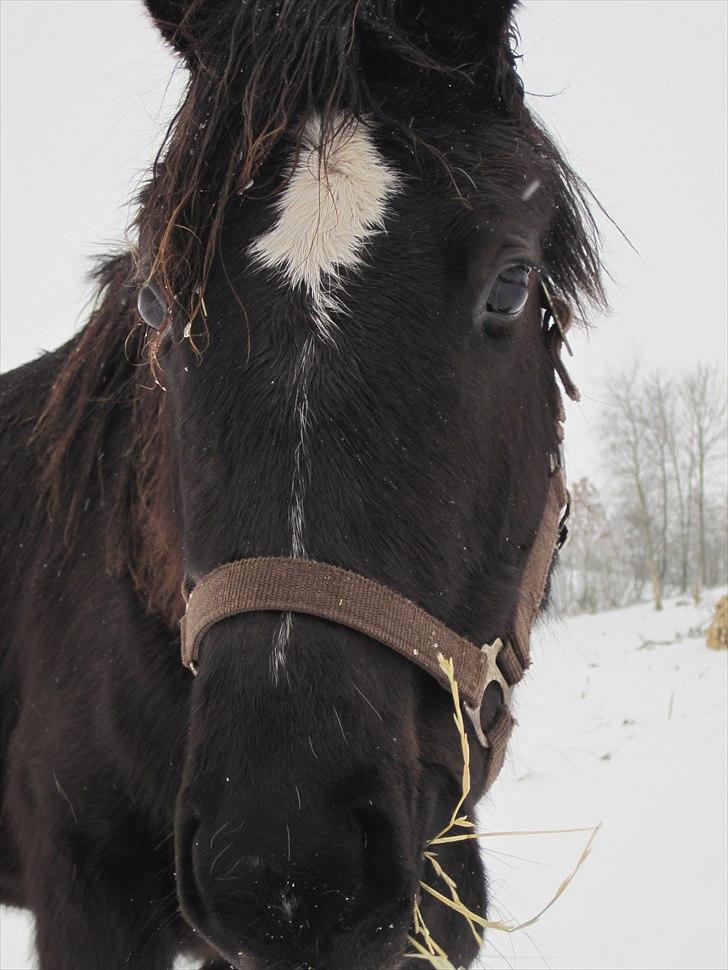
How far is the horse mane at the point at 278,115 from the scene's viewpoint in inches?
69.0

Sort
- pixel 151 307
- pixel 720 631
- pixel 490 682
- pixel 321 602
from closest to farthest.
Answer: pixel 321 602 < pixel 490 682 < pixel 151 307 < pixel 720 631

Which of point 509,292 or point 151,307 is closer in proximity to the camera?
point 509,292

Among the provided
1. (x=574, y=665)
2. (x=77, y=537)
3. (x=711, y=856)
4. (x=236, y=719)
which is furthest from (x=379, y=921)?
(x=574, y=665)

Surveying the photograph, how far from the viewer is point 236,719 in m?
1.35

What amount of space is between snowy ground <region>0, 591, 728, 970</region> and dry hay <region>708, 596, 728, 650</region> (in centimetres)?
131

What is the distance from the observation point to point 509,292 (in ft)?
5.82

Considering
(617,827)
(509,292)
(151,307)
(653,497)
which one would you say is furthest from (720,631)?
(653,497)

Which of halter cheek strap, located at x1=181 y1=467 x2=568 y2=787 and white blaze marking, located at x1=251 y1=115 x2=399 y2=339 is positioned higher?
white blaze marking, located at x1=251 y1=115 x2=399 y2=339

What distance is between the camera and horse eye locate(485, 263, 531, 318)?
1.76 metres

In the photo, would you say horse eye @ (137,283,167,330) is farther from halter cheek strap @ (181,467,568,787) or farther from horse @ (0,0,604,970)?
halter cheek strap @ (181,467,568,787)

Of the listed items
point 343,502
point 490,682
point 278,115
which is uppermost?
point 278,115

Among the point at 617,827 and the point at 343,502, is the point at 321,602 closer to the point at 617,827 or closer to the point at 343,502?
the point at 343,502

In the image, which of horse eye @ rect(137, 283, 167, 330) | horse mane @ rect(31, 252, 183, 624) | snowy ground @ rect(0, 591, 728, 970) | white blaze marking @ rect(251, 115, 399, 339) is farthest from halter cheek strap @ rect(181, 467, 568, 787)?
snowy ground @ rect(0, 591, 728, 970)

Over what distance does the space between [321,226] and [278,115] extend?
0.98ft
